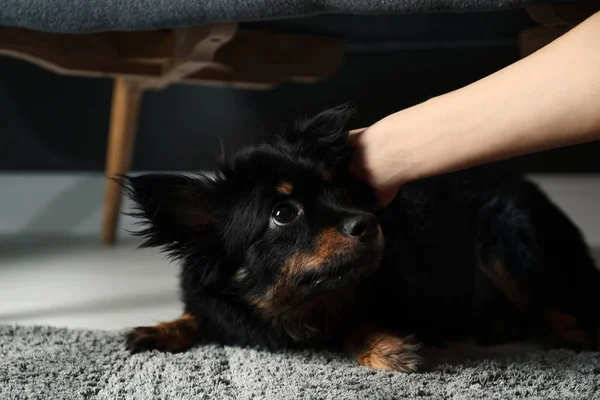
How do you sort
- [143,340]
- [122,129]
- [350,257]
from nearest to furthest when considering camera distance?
[350,257] < [143,340] < [122,129]

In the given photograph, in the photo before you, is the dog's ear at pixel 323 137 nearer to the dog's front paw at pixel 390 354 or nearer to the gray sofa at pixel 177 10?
the gray sofa at pixel 177 10

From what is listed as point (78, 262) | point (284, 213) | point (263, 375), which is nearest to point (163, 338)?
point (263, 375)

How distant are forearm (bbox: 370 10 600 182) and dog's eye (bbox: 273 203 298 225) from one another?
273 millimetres

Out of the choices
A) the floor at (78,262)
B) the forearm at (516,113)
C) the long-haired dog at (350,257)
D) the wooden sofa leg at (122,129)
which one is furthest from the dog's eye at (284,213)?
the wooden sofa leg at (122,129)

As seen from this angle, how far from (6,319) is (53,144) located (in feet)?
4.38

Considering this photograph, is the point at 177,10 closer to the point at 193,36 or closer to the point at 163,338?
the point at 193,36

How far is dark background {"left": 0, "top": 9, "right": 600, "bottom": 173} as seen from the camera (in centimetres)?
292

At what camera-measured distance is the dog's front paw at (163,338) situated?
1.54 metres

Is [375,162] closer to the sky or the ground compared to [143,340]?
closer to the sky

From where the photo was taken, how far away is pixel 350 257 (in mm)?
1322

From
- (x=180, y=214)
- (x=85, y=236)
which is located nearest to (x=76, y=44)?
(x=180, y=214)

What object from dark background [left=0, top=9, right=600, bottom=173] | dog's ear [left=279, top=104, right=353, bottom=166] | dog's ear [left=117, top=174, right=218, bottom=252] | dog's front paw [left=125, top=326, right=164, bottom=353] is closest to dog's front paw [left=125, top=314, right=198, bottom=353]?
dog's front paw [left=125, top=326, right=164, bottom=353]

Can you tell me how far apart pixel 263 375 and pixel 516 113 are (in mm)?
743

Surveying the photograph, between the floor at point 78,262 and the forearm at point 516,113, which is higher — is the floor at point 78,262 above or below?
below
